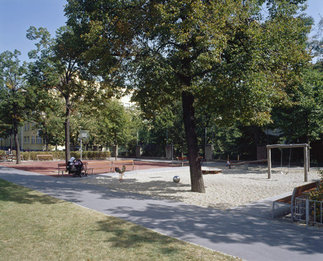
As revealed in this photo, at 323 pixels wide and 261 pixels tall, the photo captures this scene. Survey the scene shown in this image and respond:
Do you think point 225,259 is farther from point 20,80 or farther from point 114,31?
point 20,80

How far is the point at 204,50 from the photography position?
10.8 meters

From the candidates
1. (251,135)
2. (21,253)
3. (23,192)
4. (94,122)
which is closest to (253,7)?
(21,253)

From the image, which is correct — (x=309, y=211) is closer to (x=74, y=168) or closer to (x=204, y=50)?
(x=204, y=50)

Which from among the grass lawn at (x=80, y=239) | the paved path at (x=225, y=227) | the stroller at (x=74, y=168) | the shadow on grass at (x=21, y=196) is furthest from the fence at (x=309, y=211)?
the stroller at (x=74, y=168)

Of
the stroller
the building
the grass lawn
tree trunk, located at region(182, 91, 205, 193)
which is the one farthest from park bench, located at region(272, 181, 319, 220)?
the building

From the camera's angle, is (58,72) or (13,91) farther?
(13,91)

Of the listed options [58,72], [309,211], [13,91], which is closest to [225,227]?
[309,211]

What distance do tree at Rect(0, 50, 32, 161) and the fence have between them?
27507 millimetres

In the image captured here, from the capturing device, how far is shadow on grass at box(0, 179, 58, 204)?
34.2 feet

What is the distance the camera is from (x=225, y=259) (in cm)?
516

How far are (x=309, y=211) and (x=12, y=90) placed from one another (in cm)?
3051

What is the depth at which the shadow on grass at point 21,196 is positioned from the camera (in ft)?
34.2

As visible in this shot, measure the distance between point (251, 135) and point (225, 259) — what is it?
95.7 ft

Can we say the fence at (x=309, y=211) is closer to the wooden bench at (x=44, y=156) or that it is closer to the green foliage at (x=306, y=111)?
the green foliage at (x=306, y=111)
